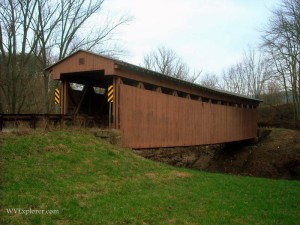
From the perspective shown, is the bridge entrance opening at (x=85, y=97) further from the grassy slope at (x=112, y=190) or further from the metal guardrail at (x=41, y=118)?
the grassy slope at (x=112, y=190)

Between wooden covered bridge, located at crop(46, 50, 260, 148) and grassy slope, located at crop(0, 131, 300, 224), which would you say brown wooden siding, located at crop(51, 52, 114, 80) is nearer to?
wooden covered bridge, located at crop(46, 50, 260, 148)

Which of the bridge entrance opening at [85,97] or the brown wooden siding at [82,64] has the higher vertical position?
the brown wooden siding at [82,64]

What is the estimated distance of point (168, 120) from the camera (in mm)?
16422

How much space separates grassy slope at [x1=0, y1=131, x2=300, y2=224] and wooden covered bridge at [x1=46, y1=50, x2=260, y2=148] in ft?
9.40

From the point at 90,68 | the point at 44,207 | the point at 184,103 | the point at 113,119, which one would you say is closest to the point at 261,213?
the point at 44,207

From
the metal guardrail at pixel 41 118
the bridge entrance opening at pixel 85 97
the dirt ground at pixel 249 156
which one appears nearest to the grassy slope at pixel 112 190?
the metal guardrail at pixel 41 118

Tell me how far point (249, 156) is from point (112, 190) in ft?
65.9

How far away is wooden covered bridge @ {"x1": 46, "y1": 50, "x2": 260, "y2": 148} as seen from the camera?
13555mm

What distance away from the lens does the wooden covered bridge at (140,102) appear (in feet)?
44.5

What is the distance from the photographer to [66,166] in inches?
337

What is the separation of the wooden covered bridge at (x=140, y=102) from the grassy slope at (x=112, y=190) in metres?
2.87

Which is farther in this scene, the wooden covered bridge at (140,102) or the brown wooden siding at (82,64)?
the wooden covered bridge at (140,102)

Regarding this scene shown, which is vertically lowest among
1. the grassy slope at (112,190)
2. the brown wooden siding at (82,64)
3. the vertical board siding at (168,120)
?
the grassy slope at (112,190)

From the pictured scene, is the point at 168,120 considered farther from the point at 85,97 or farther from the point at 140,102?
the point at 85,97
